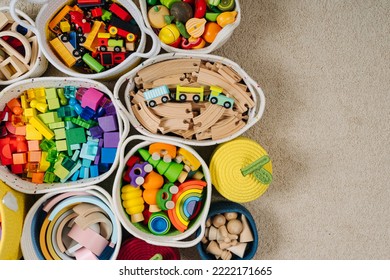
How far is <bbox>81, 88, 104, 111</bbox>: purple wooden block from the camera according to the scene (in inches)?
45.8

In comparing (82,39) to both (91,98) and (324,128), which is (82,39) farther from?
(324,128)

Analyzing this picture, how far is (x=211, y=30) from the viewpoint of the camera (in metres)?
1.16

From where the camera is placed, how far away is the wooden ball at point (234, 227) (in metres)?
1.20

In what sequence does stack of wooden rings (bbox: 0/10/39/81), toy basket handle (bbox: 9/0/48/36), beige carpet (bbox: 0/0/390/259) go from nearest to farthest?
toy basket handle (bbox: 9/0/48/36), stack of wooden rings (bbox: 0/10/39/81), beige carpet (bbox: 0/0/390/259)

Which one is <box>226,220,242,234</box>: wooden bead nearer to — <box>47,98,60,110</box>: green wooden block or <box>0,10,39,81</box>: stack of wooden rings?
<box>47,98,60,110</box>: green wooden block

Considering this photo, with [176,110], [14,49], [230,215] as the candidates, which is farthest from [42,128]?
[230,215]

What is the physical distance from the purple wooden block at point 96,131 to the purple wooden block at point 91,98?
6 cm

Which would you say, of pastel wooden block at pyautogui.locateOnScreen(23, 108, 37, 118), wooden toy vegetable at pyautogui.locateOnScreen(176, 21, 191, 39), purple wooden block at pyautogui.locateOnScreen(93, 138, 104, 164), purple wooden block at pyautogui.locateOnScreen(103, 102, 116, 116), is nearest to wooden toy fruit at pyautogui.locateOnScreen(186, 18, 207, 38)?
wooden toy vegetable at pyautogui.locateOnScreen(176, 21, 191, 39)

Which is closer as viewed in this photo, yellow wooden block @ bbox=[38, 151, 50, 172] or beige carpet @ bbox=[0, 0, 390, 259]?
yellow wooden block @ bbox=[38, 151, 50, 172]

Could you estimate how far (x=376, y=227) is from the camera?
4.42 feet

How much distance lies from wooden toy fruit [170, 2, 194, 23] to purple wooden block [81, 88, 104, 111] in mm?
320

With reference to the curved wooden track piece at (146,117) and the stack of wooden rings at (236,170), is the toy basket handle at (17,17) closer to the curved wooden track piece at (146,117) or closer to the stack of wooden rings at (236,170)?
the curved wooden track piece at (146,117)

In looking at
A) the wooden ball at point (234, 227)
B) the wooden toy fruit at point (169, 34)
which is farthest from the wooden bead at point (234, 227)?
the wooden toy fruit at point (169, 34)

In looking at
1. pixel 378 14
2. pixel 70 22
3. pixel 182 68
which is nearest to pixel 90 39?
pixel 70 22
